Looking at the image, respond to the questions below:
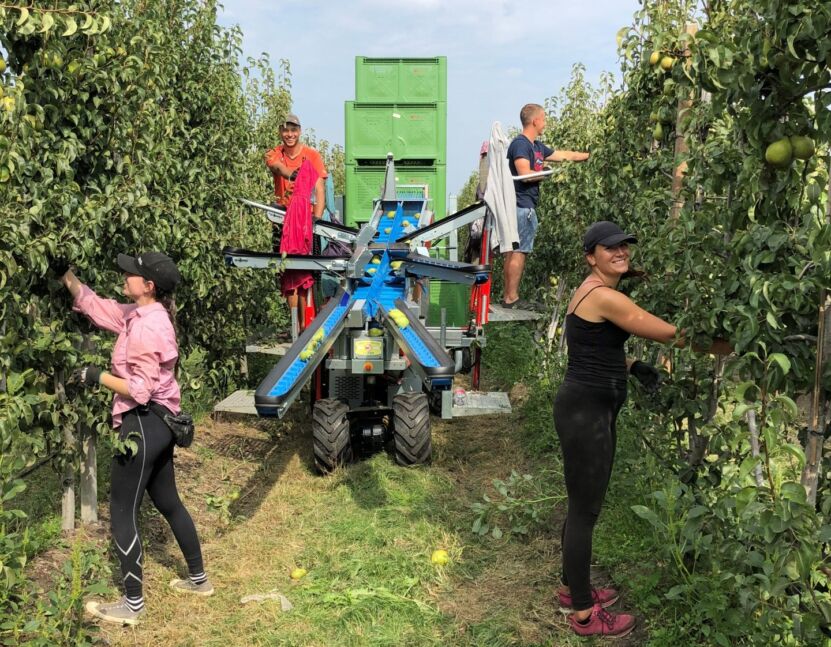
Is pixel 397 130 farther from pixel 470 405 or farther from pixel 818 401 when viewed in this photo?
pixel 818 401

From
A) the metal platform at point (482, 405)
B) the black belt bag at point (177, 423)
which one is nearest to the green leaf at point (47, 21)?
the black belt bag at point (177, 423)

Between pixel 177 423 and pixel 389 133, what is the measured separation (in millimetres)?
5650

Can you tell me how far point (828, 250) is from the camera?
6.38 ft

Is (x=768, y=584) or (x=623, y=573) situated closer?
(x=768, y=584)

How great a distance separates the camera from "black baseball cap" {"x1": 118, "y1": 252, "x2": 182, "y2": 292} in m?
3.48

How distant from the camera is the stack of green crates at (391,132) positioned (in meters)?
8.45

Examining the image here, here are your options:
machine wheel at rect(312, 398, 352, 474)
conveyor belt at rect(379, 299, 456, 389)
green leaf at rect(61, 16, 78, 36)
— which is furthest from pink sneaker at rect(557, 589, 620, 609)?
green leaf at rect(61, 16, 78, 36)

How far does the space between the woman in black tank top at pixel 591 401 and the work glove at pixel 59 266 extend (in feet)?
8.22

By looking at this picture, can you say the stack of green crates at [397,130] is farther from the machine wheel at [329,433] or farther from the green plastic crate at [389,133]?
the machine wheel at [329,433]

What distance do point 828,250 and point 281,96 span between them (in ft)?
43.3

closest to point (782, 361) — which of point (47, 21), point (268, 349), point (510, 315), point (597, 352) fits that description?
point (597, 352)

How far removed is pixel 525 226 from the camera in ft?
24.4

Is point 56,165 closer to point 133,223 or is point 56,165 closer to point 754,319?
point 133,223

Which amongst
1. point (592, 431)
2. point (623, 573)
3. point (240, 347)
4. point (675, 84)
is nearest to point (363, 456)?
point (240, 347)
